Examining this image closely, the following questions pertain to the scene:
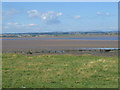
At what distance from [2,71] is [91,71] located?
6.22m

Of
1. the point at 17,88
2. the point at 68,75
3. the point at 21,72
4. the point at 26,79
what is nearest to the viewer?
the point at 17,88

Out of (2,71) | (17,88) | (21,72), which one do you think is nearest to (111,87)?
(17,88)

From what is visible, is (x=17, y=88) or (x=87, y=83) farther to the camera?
(x=87, y=83)

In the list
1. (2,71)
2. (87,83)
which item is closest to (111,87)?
(87,83)

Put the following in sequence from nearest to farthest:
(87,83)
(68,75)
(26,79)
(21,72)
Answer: (87,83), (26,79), (68,75), (21,72)

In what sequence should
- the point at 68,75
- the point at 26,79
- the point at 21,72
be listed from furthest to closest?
the point at 21,72, the point at 68,75, the point at 26,79

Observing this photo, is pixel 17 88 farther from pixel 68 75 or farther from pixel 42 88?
pixel 68 75

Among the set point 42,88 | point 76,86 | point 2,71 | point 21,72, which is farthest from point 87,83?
point 2,71

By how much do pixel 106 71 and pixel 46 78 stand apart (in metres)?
4.67

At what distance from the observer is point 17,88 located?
13961mm

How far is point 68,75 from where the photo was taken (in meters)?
17.7

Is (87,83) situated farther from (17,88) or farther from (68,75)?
(17,88)

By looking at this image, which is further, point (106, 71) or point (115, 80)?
point (106, 71)

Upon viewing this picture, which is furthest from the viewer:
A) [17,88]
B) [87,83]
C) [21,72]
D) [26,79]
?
[21,72]
